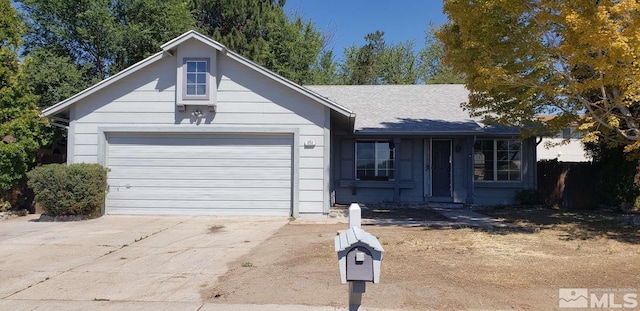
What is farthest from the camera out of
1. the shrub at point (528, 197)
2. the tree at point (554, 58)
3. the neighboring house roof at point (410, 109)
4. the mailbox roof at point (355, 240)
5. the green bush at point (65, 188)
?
the shrub at point (528, 197)

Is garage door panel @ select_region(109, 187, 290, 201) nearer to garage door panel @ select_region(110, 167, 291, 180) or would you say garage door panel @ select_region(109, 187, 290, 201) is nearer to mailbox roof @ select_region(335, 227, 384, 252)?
garage door panel @ select_region(110, 167, 291, 180)

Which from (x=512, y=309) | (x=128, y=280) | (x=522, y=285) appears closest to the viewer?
(x=512, y=309)

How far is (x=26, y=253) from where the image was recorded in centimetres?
766

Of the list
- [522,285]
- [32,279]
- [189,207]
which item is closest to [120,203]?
[189,207]

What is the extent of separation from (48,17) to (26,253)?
50.2 feet

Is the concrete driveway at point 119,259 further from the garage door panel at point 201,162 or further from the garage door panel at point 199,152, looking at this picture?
the garage door panel at point 199,152

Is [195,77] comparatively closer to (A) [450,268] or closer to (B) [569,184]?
(A) [450,268]

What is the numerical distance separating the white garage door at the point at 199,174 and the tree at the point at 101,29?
351 inches

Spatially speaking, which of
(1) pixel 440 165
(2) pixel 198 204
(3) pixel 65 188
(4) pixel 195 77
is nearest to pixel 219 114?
(4) pixel 195 77

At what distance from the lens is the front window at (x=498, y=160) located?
14.9 m

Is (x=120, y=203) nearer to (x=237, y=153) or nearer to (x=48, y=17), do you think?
(x=237, y=153)

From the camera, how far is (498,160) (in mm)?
14938

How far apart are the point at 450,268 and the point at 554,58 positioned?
6010 millimetres

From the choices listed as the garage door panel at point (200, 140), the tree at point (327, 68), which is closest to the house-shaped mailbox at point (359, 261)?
the garage door panel at point (200, 140)
